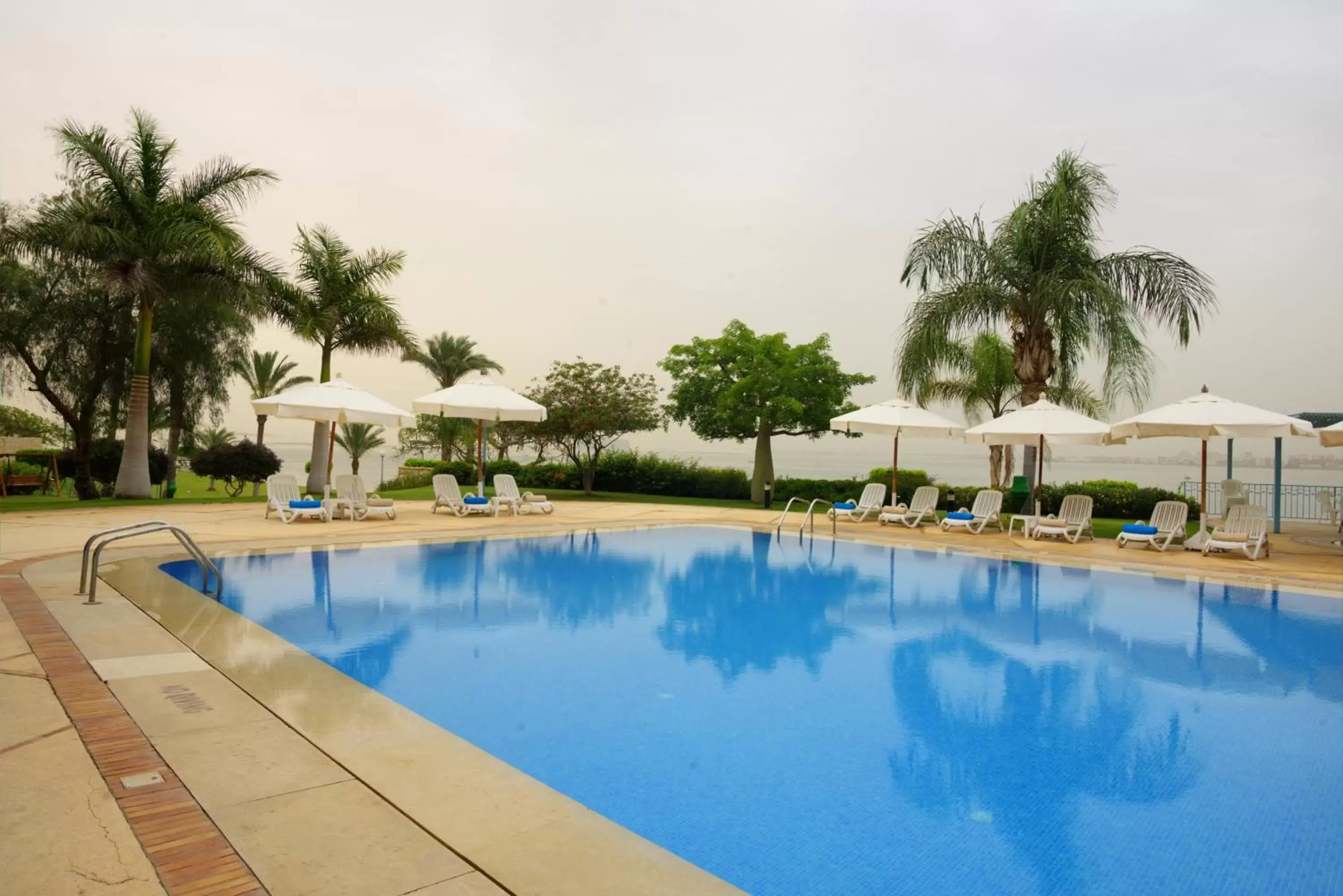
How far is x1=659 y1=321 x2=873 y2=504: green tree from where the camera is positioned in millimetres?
23672

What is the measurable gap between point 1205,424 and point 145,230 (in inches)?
867

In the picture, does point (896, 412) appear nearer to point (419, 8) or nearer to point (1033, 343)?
point (1033, 343)

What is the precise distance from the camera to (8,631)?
6148mm

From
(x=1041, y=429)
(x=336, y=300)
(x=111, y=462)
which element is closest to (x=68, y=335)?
(x=111, y=462)

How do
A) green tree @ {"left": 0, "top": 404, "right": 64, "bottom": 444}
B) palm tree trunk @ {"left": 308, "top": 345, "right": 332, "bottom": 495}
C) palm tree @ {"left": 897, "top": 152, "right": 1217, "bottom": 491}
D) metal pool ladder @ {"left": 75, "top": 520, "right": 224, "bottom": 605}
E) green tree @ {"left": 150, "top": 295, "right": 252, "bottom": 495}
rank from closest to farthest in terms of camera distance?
metal pool ladder @ {"left": 75, "top": 520, "right": 224, "bottom": 605} < palm tree @ {"left": 897, "top": 152, "right": 1217, "bottom": 491} < palm tree trunk @ {"left": 308, "top": 345, "right": 332, "bottom": 495} < green tree @ {"left": 150, "top": 295, "right": 252, "bottom": 495} < green tree @ {"left": 0, "top": 404, "right": 64, "bottom": 444}

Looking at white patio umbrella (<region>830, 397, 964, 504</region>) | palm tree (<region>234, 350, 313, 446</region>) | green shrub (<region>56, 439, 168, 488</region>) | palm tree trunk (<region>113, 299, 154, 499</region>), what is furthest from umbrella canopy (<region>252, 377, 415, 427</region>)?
palm tree (<region>234, 350, 313, 446</region>)

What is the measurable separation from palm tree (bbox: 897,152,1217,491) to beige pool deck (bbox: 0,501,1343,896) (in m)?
15.6

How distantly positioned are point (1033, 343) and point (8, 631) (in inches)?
705

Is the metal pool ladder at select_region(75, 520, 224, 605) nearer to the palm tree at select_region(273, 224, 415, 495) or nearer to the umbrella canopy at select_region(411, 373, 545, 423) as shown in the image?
the umbrella canopy at select_region(411, 373, 545, 423)

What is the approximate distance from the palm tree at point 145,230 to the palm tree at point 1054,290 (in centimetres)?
1615

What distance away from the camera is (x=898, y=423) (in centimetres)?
1744

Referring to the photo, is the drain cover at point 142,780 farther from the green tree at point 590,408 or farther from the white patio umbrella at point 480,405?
the green tree at point 590,408

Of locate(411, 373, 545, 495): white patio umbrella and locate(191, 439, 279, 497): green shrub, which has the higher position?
locate(411, 373, 545, 495): white patio umbrella

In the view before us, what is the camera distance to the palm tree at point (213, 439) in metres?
27.7
